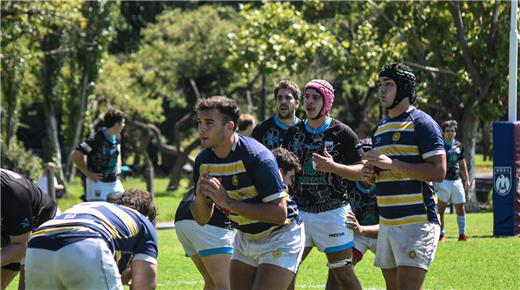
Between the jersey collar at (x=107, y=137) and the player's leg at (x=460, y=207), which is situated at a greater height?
the jersey collar at (x=107, y=137)

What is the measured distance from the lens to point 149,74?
40062 millimetres

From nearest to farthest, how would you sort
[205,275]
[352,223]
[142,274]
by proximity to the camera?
1. [142,274]
2. [352,223]
3. [205,275]

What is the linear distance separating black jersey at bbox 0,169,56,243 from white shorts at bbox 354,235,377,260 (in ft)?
11.0

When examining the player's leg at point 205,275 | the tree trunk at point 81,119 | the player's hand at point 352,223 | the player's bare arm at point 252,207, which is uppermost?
the player's bare arm at point 252,207

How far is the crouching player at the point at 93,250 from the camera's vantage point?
6.15 metres

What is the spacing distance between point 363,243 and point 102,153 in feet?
19.8

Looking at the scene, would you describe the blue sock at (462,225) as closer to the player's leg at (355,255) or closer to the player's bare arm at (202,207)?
the player's leg at (355,255)

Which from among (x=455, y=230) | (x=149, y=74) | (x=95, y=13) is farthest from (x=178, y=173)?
(x=455, y=230)

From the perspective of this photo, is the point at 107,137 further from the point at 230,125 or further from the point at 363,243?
the point at 230,125

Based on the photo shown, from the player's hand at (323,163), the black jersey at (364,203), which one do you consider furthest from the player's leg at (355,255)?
the player's hand at (323,163)

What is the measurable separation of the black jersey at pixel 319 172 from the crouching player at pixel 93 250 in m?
2.62

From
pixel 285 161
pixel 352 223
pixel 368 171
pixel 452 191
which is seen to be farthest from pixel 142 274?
pixel 452 191

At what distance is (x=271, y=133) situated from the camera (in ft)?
31.8

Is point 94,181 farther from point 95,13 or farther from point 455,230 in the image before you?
point 95,13
